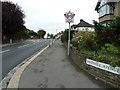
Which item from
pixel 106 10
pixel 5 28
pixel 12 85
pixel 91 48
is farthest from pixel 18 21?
pixel 12 85

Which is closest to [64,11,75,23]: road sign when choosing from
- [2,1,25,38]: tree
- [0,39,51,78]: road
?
[0,39,51,78]: road

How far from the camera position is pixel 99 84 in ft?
17.0

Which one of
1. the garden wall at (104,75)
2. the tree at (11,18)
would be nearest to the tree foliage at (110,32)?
the garden wall at (104,75)

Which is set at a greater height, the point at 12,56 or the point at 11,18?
the point at 11,18

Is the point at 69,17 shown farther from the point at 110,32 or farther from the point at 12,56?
the point at 110,32

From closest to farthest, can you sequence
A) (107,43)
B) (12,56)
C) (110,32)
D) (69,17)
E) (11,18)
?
(110,32) < (107,43) < (69,17) < (12,56) < (11,18)

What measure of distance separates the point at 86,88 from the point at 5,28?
97.9 ft

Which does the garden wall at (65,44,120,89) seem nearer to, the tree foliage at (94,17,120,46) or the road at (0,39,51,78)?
the tree foliage at (94,17,120,46)

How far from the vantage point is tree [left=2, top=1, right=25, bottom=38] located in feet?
98.1

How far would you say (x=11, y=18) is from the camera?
3073cm

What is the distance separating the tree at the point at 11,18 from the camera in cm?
2990

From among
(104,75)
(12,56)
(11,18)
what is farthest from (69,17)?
(11,18)

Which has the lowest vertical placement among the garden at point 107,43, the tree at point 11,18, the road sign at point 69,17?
the garden at point 107,43

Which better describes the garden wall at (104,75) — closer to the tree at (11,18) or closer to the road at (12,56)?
the road at (12,56)
